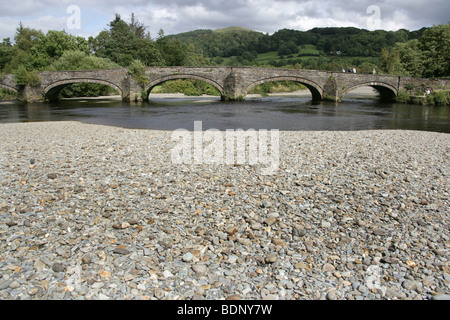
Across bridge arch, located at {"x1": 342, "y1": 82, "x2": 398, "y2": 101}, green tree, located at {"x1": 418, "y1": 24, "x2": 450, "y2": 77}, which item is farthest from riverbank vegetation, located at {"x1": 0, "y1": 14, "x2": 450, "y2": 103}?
bridge arch, located at {"x1": 342, "y1": 82, "x2": 398, "y2": 101}

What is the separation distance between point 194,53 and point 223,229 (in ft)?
261

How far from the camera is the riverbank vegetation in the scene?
47.7 metres

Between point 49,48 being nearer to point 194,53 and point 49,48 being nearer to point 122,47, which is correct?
point 122,47

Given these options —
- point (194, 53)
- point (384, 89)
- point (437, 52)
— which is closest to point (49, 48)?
point (194, 53)

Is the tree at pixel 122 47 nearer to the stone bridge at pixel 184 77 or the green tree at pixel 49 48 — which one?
the green tree at pixel 49 48

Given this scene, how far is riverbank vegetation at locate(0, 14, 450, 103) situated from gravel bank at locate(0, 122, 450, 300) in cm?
3293

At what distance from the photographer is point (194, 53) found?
263 feet

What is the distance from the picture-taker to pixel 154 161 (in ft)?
29.1

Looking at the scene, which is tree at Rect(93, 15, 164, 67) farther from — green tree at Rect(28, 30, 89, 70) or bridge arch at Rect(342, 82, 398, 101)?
bridge arch at Rect(342, 82, 398, 101)

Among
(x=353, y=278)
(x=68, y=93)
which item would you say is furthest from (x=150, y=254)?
(x=68, y=93)

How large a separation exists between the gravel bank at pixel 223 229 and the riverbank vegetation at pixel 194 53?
32930 mm

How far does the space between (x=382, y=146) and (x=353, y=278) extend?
760 centimetres
